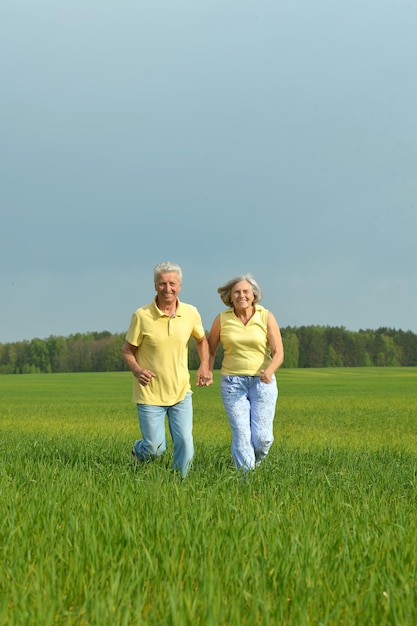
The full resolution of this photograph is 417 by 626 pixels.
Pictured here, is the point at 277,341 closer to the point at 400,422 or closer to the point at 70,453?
the point at 70,453

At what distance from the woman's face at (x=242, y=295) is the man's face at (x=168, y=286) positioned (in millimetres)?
650

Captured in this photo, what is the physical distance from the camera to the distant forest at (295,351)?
108m

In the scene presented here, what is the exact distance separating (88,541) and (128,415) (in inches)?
831

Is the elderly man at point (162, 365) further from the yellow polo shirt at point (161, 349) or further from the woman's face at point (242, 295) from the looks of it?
the woman's face at point (242, 295)

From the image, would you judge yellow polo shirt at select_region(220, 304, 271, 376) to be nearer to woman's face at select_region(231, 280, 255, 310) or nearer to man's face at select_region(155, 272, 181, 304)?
woman's face at select_region(231, 280, 255, 310)

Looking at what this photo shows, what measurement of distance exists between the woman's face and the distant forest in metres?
Result: 95.9

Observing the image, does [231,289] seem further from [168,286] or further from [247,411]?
[247,411]

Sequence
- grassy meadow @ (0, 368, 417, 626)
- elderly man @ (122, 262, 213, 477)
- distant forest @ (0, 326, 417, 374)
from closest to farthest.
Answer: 1. grassy meadow @ (0, 368, 417, 626)
2. elderly man @ (122, 262, 213, 477)
3. distant forest @ (0, 326, 417, 374)

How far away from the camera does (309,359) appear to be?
109m

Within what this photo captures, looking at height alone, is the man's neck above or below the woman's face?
below

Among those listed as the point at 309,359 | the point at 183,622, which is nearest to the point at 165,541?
the point at 183,622

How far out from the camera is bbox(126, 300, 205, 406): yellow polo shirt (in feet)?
27.1

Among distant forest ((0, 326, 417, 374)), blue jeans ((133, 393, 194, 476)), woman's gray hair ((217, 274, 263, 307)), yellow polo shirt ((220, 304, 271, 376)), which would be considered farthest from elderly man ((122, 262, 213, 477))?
distant forest ((0, 326, 417, 374))

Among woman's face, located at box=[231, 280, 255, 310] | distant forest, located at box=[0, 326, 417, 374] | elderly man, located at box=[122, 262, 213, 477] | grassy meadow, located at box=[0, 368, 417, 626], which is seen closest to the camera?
grassy meadow, located at box=[0, 368, 417, 626]
